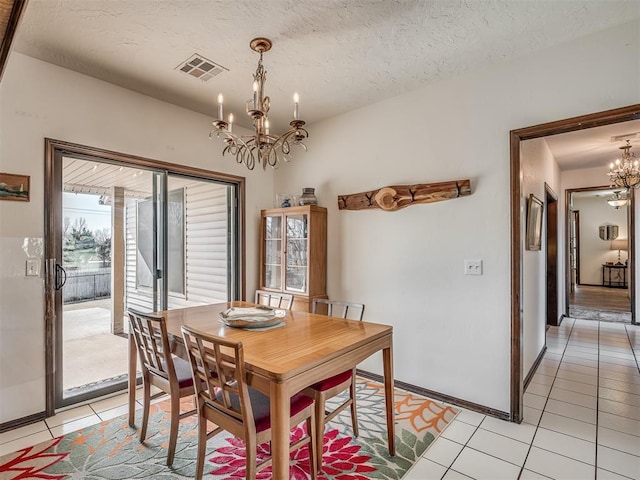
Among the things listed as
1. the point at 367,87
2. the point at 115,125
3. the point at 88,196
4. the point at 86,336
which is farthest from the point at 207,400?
the point at 367,87

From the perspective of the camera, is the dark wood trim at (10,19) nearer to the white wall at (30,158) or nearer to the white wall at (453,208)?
the white wall at (30,158)

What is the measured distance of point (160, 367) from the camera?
82.6 inches

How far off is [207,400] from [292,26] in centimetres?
228

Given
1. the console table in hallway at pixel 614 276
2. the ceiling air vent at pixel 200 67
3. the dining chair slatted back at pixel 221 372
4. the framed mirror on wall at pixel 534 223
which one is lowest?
the console table in hallway at pixel 614 276

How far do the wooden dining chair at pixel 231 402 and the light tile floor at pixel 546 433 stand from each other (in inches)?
31.6

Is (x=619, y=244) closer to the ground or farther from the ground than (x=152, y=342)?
farther from the ground

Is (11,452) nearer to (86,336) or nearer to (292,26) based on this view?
(86,336)

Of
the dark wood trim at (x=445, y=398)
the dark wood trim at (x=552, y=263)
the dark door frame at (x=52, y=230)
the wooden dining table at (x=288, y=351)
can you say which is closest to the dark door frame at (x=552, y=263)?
the dark wood trim at (x=552, y=263)

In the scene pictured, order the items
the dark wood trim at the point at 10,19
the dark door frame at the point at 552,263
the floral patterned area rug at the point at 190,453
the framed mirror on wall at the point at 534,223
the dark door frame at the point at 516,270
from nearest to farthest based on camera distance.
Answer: the dark wood trim at the point at 10,19
the floral patterned area rug at the point at 190,453
the dark door frame at the point at 516,270
the framed mirror on wall at the point at 534,223
the dark door frame at the point at 552,263

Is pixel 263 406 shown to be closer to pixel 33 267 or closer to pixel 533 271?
pixel 33 267

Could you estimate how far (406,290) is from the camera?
3107 millimetres

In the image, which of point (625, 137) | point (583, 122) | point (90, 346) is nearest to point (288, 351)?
point (90, 346)

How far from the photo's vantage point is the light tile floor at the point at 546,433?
1.95 m

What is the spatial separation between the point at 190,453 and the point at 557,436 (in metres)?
2.40
